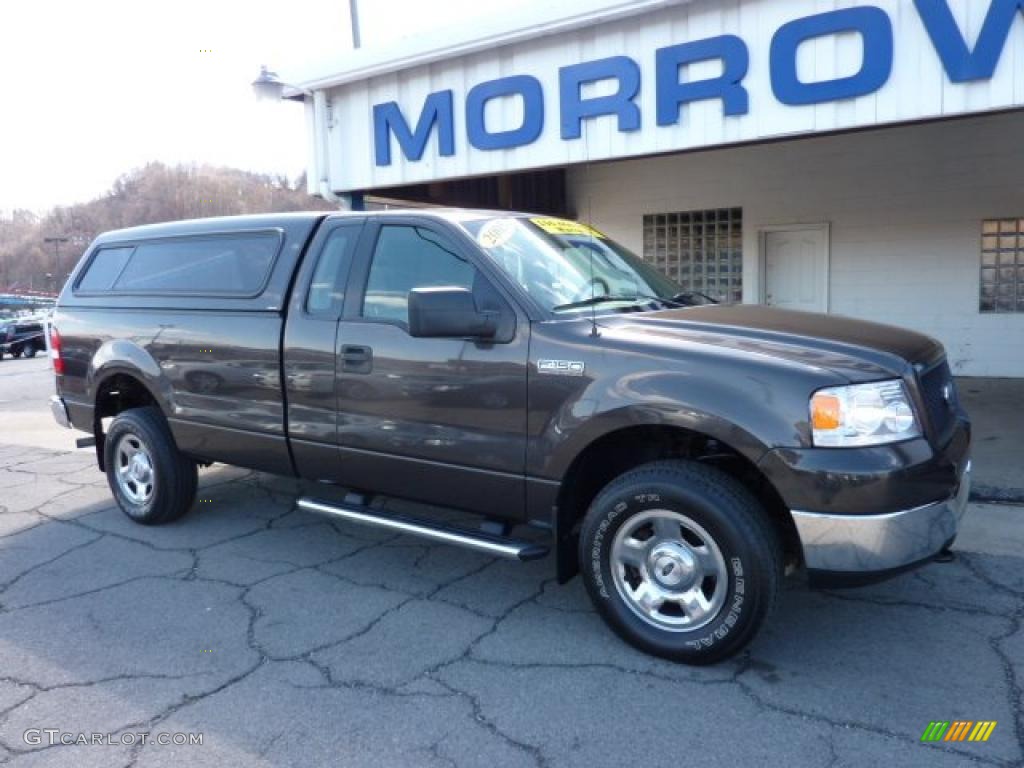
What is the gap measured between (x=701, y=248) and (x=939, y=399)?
9.07 m

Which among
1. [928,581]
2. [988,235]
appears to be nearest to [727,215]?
[988,235]

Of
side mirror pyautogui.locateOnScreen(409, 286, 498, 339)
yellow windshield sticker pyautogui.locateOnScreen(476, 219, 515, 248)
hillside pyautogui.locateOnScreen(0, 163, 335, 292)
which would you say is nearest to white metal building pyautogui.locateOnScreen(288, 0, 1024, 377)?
yellow windshield sticker pyautogui.locateOnScreen(476, 219, 515, 248)

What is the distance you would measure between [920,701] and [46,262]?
101 meters

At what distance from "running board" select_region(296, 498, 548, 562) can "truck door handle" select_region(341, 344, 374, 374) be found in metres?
0.76

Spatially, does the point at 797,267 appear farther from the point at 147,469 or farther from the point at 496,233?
the point at 147,469

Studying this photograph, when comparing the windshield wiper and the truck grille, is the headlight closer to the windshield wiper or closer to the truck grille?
the truck grille

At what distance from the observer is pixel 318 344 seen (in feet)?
14.0

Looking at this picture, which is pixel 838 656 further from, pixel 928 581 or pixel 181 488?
pixel 181 488

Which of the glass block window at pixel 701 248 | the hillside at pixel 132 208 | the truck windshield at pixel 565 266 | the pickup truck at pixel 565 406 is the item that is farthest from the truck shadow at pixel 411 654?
the hillside at pixel 132 208

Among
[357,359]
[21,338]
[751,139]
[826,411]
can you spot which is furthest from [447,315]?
[21,338]

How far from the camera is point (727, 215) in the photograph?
11883 millimetres

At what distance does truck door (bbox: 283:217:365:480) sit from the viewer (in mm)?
4266

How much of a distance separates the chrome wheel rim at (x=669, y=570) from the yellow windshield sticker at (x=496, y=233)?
4.92 feet

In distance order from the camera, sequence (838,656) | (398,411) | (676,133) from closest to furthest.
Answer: (838,656) → (398,411) → (676,133)
